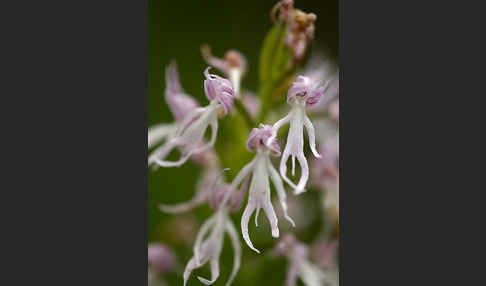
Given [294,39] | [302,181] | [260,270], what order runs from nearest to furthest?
[302,181]
[294,39]
[260,270]

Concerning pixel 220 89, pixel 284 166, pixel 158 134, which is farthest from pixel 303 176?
pixel 158 134

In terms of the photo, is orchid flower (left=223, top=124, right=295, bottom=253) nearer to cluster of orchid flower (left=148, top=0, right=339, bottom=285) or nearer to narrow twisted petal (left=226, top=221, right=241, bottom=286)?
cluster of orchid flower (left=148, top=0, right=339, bottom=285)

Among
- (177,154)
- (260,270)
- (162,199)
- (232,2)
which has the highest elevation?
(232,2)

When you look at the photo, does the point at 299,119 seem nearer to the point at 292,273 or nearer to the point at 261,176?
the point at 261,176

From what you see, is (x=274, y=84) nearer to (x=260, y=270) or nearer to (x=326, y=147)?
(x=326, y=147)

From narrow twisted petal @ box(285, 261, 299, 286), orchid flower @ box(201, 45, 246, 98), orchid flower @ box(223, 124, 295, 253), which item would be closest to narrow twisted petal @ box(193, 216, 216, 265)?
orchid flower @ box(223, 124, 295, 253)

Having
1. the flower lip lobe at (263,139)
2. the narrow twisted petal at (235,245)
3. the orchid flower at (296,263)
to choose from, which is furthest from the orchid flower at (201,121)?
the orchid flower at (296,263)

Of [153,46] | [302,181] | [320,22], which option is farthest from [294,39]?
[153,46]
